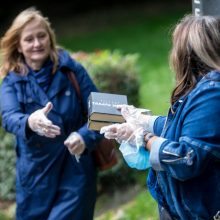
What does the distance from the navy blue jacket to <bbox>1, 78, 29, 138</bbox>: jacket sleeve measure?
135 cm

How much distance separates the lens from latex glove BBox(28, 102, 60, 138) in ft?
14.0

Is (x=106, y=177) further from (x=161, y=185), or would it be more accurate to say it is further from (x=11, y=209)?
(x=161, y=185)

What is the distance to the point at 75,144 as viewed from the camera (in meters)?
4.52

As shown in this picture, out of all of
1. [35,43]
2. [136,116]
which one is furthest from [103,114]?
[35,43]

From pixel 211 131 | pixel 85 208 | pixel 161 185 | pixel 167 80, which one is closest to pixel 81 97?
pixel 85 208

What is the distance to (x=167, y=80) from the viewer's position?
1046 cm

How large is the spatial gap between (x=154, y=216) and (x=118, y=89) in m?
1.39

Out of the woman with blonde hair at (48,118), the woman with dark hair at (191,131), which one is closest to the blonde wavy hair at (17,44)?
the woman with blonde hair at (48,118)

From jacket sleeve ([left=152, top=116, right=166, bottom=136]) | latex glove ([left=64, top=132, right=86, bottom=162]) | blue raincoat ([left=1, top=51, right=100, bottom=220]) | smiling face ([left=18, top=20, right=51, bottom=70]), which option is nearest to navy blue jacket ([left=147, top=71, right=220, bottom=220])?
jacket sleeve ([left=152, top=116, right=166, bottom=136])

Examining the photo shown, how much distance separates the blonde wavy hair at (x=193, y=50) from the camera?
3252 millimetres

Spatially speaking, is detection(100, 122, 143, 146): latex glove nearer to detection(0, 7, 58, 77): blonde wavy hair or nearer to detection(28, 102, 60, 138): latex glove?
detection(28, 102, 60, 138): latex glove

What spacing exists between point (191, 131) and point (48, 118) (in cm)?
163

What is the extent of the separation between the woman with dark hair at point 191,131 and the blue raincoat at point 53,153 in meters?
1.25

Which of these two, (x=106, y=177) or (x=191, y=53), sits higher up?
(x=191, y=53)
